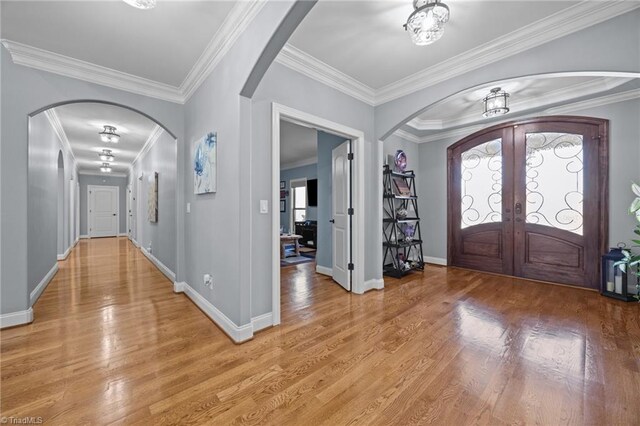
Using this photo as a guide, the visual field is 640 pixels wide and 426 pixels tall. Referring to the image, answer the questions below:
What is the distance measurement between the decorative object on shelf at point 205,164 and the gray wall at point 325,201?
83.1 inches

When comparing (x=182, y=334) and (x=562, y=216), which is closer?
(x=182, y=334)

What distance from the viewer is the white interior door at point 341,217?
3537 millimetres

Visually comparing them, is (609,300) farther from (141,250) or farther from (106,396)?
(141,250)

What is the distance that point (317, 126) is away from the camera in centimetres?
294

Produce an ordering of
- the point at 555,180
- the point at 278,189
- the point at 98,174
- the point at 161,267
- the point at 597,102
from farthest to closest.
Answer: the point at 98,174 → the point at 161,267 → the point at 555,180 → the point at 597,102 → the point at 278,189

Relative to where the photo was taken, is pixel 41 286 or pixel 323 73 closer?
pixel 323 73

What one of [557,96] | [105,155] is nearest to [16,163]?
[105,155]

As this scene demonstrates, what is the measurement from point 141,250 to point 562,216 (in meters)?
8.75

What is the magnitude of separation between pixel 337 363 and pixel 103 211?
11899 mm

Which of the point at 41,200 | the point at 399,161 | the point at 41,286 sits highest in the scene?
the point at 399,161

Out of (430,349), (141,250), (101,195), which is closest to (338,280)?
(430,349)

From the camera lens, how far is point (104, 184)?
10.2 metres

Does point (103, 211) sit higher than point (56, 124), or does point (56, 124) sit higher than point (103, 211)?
point (56, 124)

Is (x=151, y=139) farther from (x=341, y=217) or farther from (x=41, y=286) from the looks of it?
(x=341, y=217)
